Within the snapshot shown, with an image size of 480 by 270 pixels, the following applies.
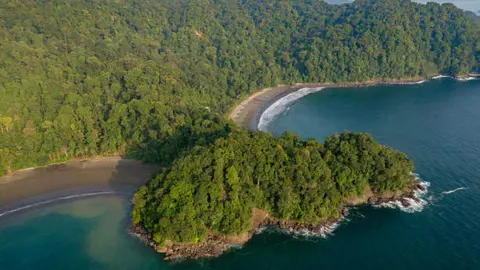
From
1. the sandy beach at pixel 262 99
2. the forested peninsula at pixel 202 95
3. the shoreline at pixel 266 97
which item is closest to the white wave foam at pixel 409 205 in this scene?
the forested peninsula at pixel 202 95

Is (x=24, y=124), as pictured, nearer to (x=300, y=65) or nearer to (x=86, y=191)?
(x=86, y=191)

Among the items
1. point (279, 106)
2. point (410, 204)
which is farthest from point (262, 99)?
→ point (410, 204)

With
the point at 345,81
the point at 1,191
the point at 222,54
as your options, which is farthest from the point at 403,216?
the point at 222,54

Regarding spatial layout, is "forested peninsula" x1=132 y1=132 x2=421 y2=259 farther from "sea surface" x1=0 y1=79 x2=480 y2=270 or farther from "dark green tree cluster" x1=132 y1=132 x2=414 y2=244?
"sea surface" x1=0 y1=79 x2=480 y2=270

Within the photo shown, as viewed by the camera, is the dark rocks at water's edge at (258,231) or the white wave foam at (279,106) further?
the white wave foam at (279,106)

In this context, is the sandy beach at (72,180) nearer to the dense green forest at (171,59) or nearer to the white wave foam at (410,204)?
the dense green forest at (171,59)

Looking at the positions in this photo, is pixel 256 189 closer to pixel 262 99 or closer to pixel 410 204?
pixel 410 204
